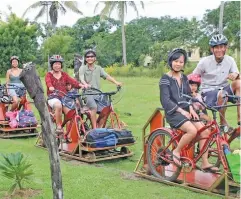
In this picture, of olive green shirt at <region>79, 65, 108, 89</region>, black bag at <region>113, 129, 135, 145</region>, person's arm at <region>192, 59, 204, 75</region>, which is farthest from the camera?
olive green shirt at <region>79, 65, 108, 89</region>

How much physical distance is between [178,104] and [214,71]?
0.95 m

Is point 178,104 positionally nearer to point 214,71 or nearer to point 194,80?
point 194,80

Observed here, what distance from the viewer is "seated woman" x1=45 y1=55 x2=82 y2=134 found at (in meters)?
7.38

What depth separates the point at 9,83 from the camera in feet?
32.4

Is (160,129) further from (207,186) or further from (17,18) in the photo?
(17,18)

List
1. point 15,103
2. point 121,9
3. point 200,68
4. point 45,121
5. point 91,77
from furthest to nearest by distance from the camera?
1. point 121,9
2. point 15,103
3. point 91,77
4. point 200,68
5. point 45,121

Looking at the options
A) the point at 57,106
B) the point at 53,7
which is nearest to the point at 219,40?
the point at 57,106

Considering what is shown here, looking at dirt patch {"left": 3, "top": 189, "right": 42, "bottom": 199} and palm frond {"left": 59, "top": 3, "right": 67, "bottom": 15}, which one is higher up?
palm frond {"left": 59, "top": 3, "right": 67, "bottom": 15}

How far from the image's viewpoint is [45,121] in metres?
4.20

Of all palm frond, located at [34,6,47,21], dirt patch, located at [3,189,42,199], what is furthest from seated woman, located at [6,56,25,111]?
palm frond, located at [34,6,47,21]

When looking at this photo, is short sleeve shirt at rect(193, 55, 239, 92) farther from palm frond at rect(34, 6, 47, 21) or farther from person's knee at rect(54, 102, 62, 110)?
palm frond at rect(34, 6, 47, 21)

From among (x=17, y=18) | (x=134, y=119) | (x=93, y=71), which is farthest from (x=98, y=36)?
(x=93, y=71)

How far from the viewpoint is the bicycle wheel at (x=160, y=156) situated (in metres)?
5.49

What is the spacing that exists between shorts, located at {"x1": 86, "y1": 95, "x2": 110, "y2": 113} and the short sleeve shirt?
189cm
